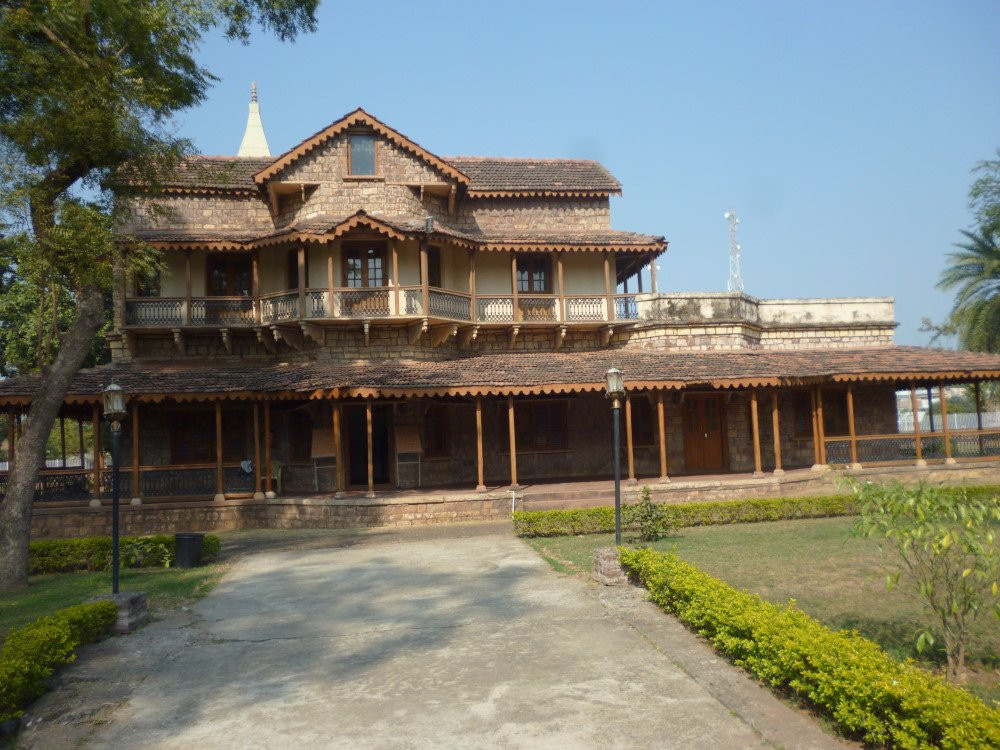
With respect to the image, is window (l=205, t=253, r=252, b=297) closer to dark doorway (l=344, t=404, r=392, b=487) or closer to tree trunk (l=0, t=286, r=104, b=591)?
dark doorway (l=344, t=404, r=392, b=487)

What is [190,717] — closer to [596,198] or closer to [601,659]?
[601,659]

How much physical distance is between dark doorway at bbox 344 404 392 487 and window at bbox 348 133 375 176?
23.1 feet

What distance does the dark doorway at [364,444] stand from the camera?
20.1 meters

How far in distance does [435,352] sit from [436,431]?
2.38 m

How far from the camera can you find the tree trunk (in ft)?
38.4

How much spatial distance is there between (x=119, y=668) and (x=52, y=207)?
8622 mm

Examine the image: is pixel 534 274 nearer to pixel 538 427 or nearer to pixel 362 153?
pixel 538 427

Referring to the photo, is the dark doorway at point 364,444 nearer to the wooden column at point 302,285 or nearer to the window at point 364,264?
the wooden column at point 302,285

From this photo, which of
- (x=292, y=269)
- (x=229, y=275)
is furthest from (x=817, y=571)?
(x=229, y=275)

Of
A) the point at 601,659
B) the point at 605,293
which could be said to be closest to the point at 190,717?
the point at 601,659

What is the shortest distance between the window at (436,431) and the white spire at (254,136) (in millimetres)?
19803

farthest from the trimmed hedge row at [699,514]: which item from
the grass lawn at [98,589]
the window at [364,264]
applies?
the window at [364,264]

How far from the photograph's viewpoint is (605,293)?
2164 centimetres

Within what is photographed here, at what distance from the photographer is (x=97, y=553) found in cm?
1341
